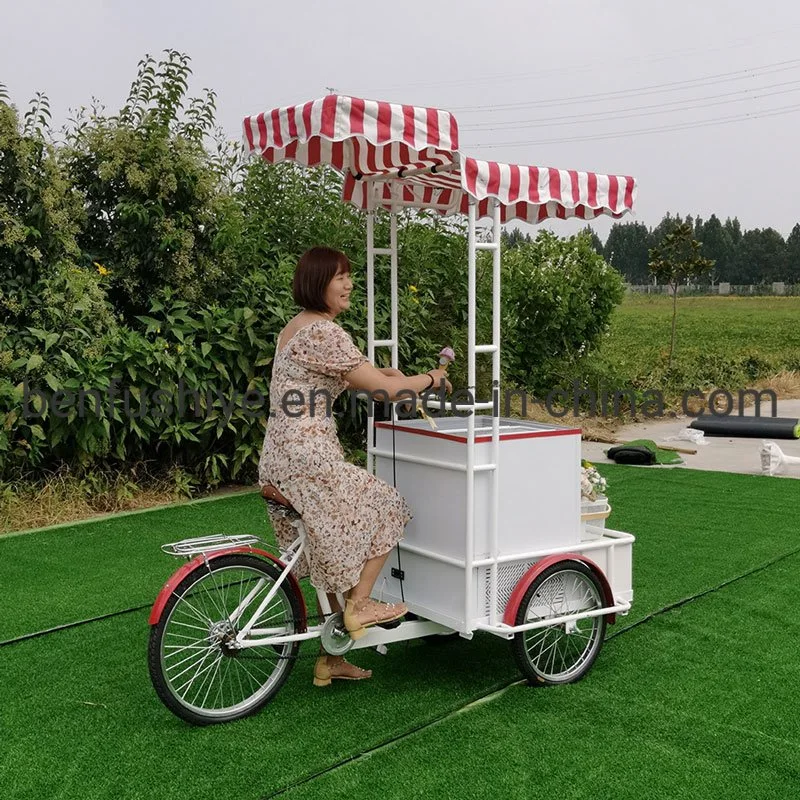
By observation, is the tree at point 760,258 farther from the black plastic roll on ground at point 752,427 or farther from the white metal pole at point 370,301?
the white metal pole at point 370,301

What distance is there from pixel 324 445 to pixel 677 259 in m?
14.0

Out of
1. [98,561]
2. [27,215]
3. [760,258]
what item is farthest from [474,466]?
[760,258]

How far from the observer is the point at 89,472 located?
666 cm

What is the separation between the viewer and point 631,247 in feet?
177

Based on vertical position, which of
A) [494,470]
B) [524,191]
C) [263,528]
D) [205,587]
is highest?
[524,191]

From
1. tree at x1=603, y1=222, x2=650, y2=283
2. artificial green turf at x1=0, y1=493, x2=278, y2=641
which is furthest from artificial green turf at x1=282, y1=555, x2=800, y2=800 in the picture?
tree at x1=603, y1=222, x2=650, y2=283

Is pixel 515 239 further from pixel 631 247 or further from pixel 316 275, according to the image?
pixel 631 247

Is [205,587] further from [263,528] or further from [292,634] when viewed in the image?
[263,528]

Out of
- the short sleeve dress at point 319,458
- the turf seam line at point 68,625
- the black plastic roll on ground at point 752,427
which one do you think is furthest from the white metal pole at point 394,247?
the black plastic roll on ground at point 752,427

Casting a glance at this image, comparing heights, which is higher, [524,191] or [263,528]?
[524,191]

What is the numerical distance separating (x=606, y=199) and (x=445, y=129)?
0.79 metres

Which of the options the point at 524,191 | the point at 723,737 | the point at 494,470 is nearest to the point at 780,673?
the point at 723,737

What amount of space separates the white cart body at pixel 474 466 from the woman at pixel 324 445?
241 mm

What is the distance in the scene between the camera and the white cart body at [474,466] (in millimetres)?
3279
